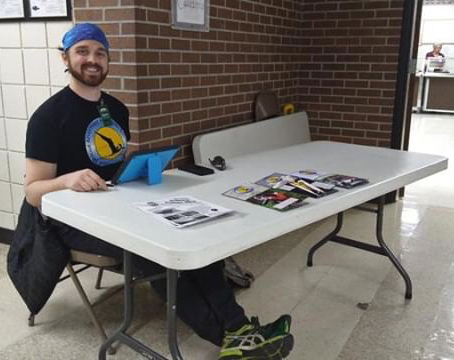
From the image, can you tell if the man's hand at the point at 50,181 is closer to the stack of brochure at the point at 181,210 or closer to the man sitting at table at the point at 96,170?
the man sitting at table at the point at 96,170

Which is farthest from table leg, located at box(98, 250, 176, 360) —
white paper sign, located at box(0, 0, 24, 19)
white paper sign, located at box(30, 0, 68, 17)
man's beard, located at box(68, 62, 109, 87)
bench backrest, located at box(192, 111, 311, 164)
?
white paper sign, located at box(0, 0, 24, 19)

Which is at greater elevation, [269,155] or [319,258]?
[269,155]

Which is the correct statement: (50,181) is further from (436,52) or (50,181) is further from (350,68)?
(436,52)

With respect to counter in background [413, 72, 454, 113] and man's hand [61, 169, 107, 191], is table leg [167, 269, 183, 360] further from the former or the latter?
counter in background [413, 72, 454, 113]

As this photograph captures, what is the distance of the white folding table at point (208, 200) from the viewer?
1.19m

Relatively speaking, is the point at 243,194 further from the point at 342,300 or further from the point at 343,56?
the point at 343,56

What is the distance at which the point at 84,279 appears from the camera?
8.23 feet

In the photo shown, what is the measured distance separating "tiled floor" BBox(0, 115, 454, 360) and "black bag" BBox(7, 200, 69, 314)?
0.21m

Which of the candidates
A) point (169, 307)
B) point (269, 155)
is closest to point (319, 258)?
point (269, 155)

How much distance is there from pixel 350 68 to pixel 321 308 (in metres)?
2.22

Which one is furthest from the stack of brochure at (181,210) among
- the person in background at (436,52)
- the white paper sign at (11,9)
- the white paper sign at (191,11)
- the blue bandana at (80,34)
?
the person in background at (436,52)

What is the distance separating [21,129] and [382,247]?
205cm

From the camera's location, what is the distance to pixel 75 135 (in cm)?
181

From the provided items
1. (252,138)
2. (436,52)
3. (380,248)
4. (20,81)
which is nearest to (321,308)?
(380,248)
